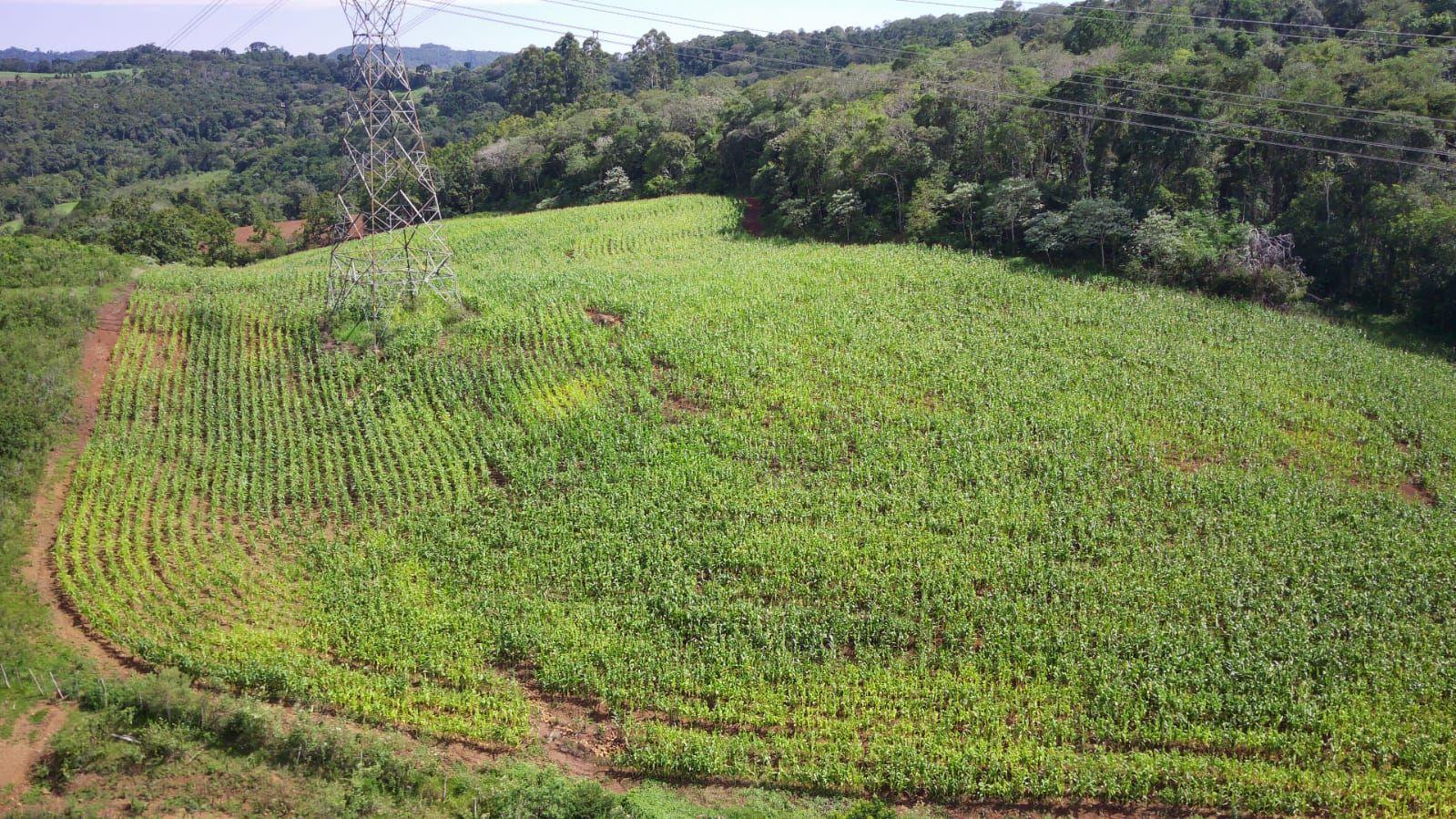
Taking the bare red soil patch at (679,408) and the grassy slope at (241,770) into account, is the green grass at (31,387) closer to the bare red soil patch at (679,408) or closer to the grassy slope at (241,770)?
the grassy slope at (241,770)

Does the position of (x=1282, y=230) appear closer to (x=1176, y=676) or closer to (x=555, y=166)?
(x=1176, y=676)

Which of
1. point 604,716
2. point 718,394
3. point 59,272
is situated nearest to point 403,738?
point 604,716

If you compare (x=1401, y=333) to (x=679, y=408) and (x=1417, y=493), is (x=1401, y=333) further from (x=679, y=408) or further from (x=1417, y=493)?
(x=679, y=408)

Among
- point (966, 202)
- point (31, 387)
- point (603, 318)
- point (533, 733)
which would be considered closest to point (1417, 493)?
point (966, 202)

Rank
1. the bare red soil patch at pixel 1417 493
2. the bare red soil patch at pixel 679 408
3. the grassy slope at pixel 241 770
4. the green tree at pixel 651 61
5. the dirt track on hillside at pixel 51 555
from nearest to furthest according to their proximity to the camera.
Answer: the grassy slope at pixel 241 770 < the dirt track on hillside at pixel 51 555 < the bare red soil patch at pixel 1417 493 < the bare red soil patch at pixel 679 408 < the green tree at pixel 651 61

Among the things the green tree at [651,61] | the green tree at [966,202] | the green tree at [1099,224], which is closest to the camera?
the green tree at [1099,224]

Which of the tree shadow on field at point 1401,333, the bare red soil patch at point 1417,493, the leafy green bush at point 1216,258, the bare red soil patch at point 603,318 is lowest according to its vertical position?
the bare red soil patch at point 1417,493

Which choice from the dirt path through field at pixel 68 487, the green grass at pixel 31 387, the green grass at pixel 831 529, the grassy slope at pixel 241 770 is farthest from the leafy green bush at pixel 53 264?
the grassy slope at pixel 241 770

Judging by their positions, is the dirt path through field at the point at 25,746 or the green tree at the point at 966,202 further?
the green tree at the point at 966,202
